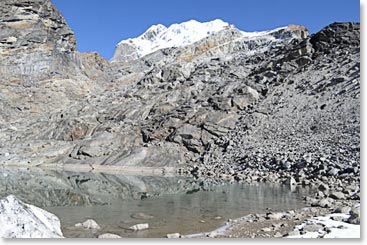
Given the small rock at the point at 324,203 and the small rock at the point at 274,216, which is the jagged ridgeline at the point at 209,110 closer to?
the small rock at the point at 324,203

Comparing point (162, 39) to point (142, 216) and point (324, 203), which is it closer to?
point (324, 203)

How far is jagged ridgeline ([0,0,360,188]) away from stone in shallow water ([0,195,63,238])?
19.0 metres

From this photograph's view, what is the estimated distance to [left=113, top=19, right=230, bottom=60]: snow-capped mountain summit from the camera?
14498cm

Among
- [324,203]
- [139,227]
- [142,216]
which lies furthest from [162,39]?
[139,227]

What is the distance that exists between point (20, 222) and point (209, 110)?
37.2 m

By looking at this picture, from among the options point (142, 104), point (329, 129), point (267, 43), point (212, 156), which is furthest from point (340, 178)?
point (267, 43)

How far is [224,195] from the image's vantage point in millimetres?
20312

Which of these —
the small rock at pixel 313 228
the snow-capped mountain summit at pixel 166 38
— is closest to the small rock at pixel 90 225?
the small rock at pixel 313 228

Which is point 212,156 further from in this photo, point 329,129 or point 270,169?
point 329,129

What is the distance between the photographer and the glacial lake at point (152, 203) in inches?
479

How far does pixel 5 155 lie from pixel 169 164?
18943mm

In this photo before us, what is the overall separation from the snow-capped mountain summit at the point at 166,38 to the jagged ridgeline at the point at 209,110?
72.7 metres

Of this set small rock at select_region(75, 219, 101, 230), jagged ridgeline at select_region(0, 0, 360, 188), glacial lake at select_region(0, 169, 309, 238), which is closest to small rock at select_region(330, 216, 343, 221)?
glacial lake at select_region(0, 169, 309, 238)

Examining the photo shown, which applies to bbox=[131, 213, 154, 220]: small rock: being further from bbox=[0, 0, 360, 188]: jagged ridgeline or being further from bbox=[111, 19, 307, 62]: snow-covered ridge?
bbox=[111, 19, 307, 62]: snow-covered ridge
